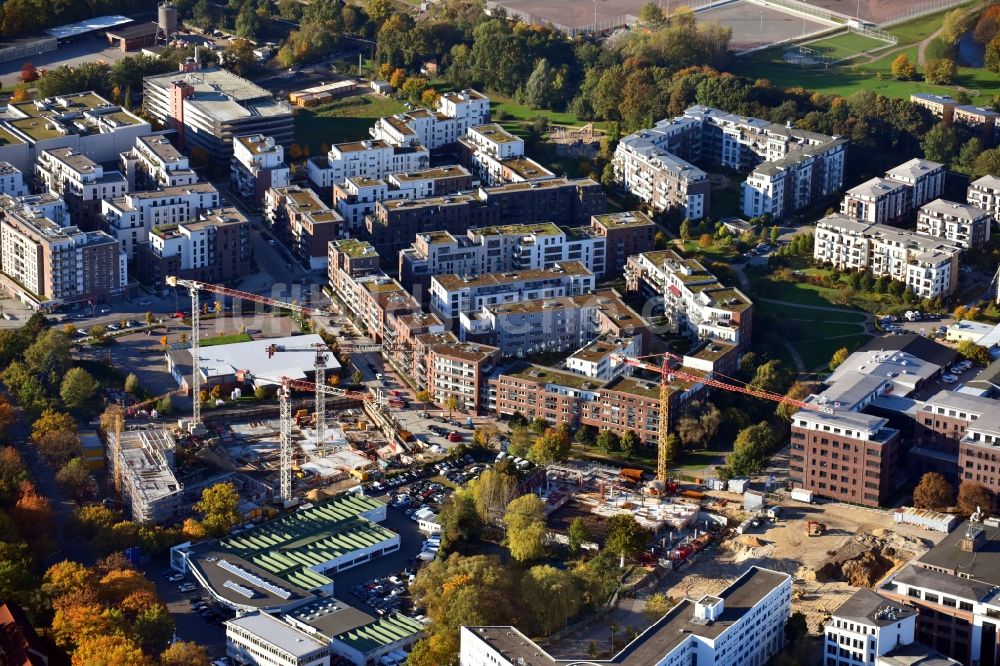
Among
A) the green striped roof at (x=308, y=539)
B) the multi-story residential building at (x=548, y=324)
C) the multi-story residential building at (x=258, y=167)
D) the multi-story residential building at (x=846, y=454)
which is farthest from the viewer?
the multi-story residential building at (x=258, y=167)

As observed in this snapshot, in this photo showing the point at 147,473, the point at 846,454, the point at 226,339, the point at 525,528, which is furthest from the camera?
the point at 226,339

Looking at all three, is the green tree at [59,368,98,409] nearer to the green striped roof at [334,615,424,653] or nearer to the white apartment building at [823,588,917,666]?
the green striped roof at [334,615,424,653]

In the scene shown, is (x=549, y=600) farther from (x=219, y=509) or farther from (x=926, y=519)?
(x=926, y=519)

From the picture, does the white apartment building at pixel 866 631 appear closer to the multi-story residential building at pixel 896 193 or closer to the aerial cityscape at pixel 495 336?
the aerial cityscape at pixel 495 336

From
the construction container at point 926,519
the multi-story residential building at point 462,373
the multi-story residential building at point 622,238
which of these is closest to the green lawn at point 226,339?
the multi-story residential building at point 462,373

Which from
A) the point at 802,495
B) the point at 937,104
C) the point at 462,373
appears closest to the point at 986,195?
the point at 937,104

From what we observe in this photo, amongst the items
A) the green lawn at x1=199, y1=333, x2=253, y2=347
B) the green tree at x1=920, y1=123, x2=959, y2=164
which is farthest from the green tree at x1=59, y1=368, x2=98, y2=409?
the green tree at x1=920, y1=123, x2=959, y2=164
